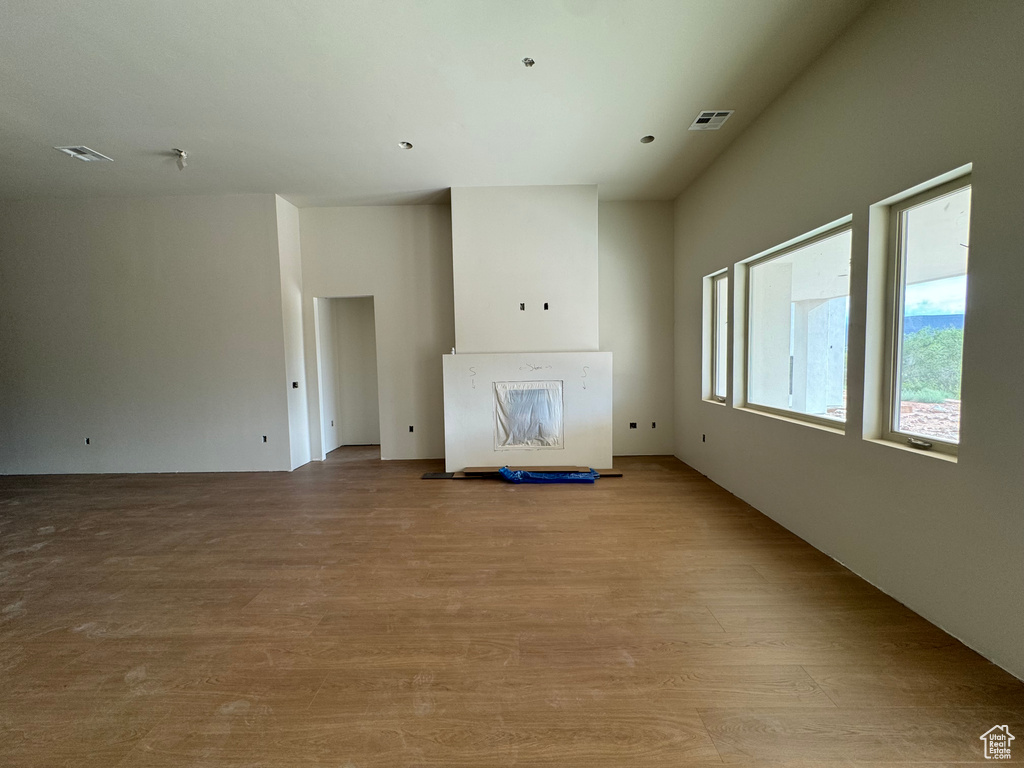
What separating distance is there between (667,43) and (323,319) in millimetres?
4939

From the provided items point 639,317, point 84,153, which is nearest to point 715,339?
point 639,317

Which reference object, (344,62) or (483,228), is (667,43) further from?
(483,228)

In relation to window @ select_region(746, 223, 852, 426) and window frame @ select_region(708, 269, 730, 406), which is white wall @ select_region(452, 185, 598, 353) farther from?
window @ select_region(746, 223, 852, 426)

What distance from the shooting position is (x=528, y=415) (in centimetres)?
466

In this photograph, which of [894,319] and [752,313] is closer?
[894,319]

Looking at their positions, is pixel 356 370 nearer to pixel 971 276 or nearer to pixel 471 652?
pixel 471 652

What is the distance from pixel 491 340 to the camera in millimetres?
4809

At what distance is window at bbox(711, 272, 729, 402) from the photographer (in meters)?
4.17

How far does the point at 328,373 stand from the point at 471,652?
4.96 meters

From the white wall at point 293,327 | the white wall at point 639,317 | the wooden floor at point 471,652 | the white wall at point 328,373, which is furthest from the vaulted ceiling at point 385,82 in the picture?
the wooden floor at point 471,652

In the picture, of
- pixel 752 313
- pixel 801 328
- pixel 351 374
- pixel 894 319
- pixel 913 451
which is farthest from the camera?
pixel 351 374

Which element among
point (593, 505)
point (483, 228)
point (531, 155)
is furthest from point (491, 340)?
point (593, 505)

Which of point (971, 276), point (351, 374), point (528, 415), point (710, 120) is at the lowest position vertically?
point (528, 415)
